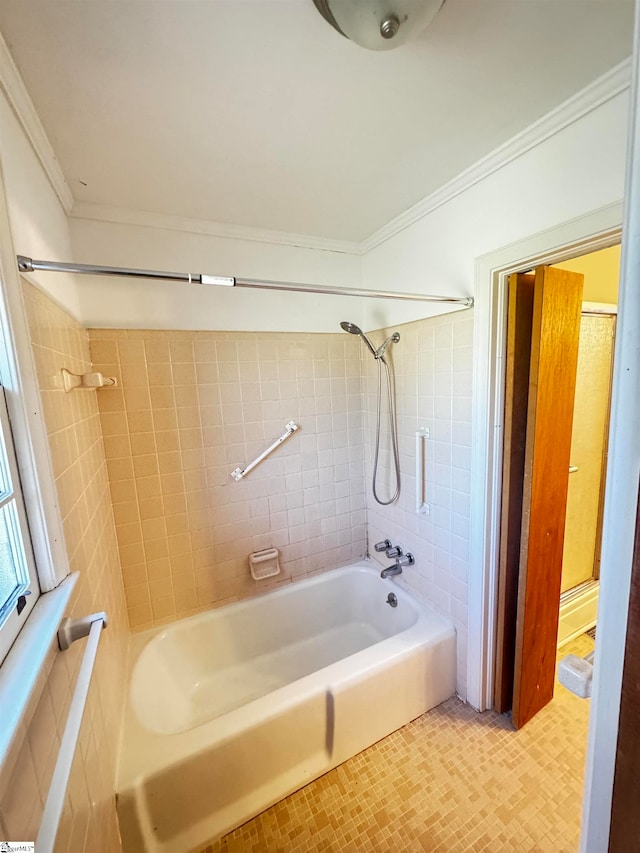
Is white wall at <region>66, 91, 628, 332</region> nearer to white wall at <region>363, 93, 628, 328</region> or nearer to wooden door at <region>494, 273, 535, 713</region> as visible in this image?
white wall at <region>363, 93, 628, 328</region>

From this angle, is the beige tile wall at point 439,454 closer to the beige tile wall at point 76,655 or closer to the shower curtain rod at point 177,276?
the shower curtain rod at point 177,276

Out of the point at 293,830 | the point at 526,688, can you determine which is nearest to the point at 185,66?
the point at 293,830

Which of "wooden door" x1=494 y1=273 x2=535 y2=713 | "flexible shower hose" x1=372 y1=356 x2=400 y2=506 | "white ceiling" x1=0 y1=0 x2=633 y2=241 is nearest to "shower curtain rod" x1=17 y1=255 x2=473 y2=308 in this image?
"wooden door" x1=494 y1=273 x2=535 y2=713

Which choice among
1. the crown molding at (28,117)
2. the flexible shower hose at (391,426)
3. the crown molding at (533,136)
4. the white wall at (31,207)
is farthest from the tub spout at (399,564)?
the crown molding at (28,117)

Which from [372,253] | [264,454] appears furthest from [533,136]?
[264,454]

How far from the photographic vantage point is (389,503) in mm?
2029

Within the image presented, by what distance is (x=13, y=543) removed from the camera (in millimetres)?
744

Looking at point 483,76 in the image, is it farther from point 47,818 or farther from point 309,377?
point 47,818

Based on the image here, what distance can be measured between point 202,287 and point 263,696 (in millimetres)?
2037

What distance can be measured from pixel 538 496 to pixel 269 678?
5.56 ft

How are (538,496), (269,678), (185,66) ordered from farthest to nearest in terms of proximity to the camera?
(269,678) → (538,496) → (185,66)

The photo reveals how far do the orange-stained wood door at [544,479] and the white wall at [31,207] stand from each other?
169 centimetres

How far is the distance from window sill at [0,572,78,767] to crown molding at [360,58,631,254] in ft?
5.78

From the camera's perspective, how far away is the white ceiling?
0.75 metres
